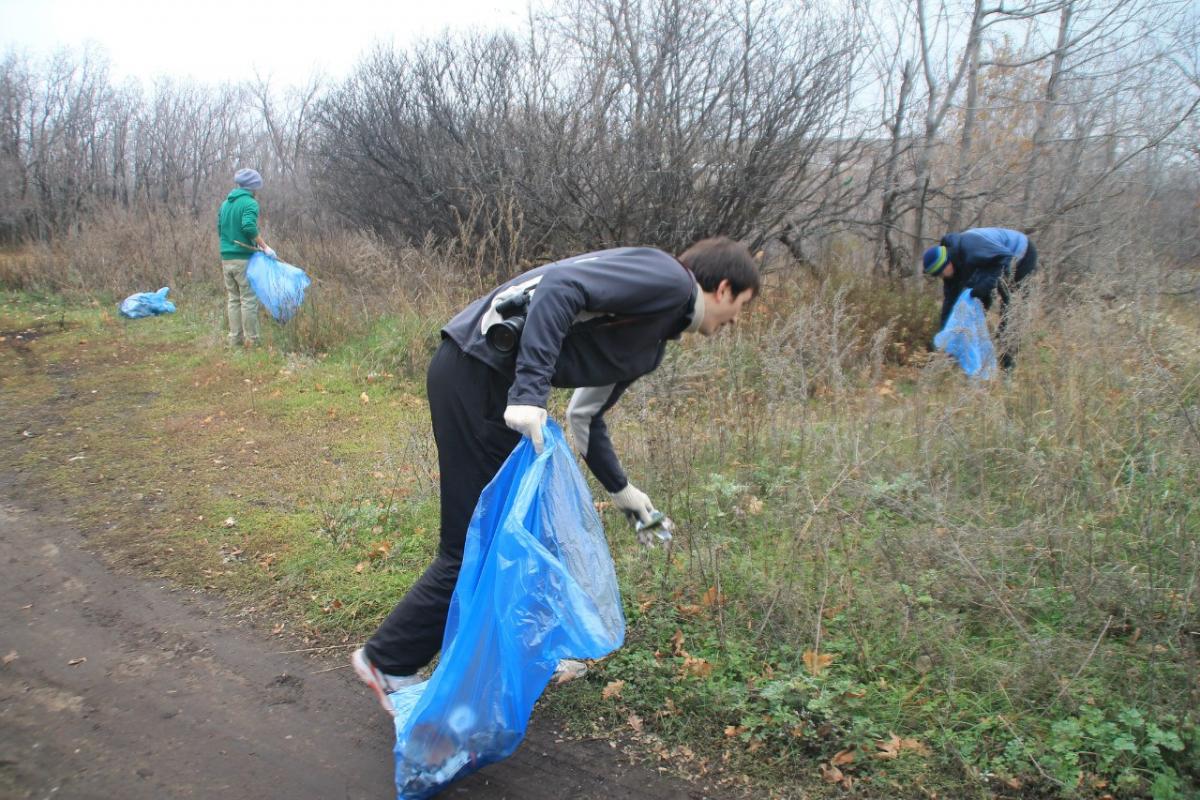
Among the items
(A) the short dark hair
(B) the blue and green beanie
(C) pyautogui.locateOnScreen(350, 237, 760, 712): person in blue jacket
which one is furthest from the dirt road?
(B) the blue and green beanie

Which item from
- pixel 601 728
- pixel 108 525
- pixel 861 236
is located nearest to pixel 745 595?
pixel 601 728

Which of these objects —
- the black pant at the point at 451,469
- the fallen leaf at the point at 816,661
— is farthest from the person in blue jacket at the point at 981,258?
the black pant at the point at 451,469

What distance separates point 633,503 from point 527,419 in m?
0.89

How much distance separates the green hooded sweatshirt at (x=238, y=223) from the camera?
7812mm

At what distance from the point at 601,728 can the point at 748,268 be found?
1617mm

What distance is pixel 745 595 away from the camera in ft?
10.4

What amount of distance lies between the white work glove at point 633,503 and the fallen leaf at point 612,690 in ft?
1.92

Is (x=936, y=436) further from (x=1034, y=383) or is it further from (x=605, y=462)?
(x=605, y=462)

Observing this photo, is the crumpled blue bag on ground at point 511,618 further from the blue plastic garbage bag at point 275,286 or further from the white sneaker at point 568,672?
the blue plastic garbage bag at point 275,286

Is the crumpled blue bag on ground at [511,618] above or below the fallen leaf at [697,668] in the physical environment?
above

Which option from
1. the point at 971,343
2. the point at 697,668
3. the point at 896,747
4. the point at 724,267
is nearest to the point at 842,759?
the point at 896,747

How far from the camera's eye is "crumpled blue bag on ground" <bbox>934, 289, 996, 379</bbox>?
16.7 ft

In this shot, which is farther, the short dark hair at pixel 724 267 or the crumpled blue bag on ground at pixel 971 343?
the crumpled blue bag on ground at pixel 971 343

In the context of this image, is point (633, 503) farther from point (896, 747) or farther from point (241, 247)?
point (241, 247)
